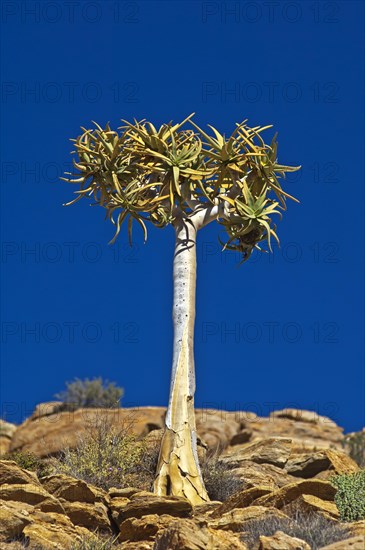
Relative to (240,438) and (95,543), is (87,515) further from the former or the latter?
(240,438)

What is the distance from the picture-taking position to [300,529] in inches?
517

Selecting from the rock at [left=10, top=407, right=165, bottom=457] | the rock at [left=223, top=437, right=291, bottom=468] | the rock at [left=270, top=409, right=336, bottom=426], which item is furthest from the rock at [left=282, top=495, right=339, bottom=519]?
the rock at [left=270, top=409, right=336, bottom=426]

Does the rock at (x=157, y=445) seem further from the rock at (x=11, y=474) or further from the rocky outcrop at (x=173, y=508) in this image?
the rock at (x=11, y=474)

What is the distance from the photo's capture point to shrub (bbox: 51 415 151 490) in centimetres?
1805

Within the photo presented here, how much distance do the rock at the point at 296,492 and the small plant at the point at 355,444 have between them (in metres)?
13.1

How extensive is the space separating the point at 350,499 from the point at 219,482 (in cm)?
372

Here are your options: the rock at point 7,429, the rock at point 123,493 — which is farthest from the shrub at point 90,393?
the rock at point 123,493

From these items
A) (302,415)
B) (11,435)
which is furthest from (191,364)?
(302,415)

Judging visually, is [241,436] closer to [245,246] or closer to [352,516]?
[245,246]

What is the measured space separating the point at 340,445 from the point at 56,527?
17.3 meters

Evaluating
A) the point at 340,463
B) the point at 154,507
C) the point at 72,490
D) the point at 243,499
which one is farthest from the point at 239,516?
the point at 340,463

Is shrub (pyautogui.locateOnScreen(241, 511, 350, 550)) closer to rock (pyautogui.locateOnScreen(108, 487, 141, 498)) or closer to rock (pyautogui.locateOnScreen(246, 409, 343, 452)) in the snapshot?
rock (pyautogui.locateOnScreen(108, 487, 141, 498))

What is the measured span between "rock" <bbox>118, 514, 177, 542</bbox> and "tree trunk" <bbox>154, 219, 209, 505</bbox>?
7.82ft

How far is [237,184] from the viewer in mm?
19109
